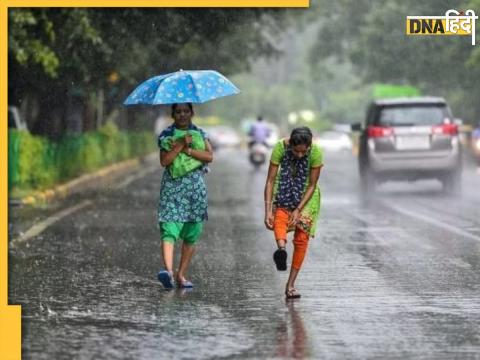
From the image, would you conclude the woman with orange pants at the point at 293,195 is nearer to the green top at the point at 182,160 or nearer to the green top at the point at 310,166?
the green top at the point at 310,166

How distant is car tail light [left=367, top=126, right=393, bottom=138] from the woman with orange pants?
1492cm

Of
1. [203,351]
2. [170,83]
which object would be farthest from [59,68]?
[203,351]

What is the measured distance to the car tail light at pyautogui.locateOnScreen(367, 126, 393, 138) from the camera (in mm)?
25438

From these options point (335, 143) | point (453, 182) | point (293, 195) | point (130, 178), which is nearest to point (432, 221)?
point (453, 182)

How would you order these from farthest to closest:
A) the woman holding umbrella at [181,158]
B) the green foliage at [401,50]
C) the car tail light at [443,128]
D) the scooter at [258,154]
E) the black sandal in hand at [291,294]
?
1. the green foliage at [401,50]
2. the scooter at [258,154]
3. the car tail light at [443,128]
4. the woman holding umbrella at [181,158]
5. the black sandal in hand at [291,294]

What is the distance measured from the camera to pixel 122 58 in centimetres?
3117

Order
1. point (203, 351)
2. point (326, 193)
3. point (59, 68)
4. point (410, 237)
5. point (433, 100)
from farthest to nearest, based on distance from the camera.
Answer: point (59, 68) → point (326, 193) → point (433, 100) → point (410, 237) → point (203, 351)

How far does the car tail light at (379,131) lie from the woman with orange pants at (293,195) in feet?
48.9

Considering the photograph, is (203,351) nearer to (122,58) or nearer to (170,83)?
(170,83)

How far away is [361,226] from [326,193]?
880 cm

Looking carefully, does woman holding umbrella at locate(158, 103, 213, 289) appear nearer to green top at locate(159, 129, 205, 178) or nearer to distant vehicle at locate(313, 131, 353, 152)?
green top at locate(159, 129, 205, 178)

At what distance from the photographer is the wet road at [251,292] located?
8336 mm

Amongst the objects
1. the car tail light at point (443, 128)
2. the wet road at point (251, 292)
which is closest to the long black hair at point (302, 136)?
the wet road at point (251, 292)

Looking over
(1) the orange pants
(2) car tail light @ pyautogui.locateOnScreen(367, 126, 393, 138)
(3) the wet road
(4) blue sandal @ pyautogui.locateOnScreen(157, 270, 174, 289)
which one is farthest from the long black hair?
(2) car tail light @ pyautogui.locateOnScreen(367, 126, 393, 138)
